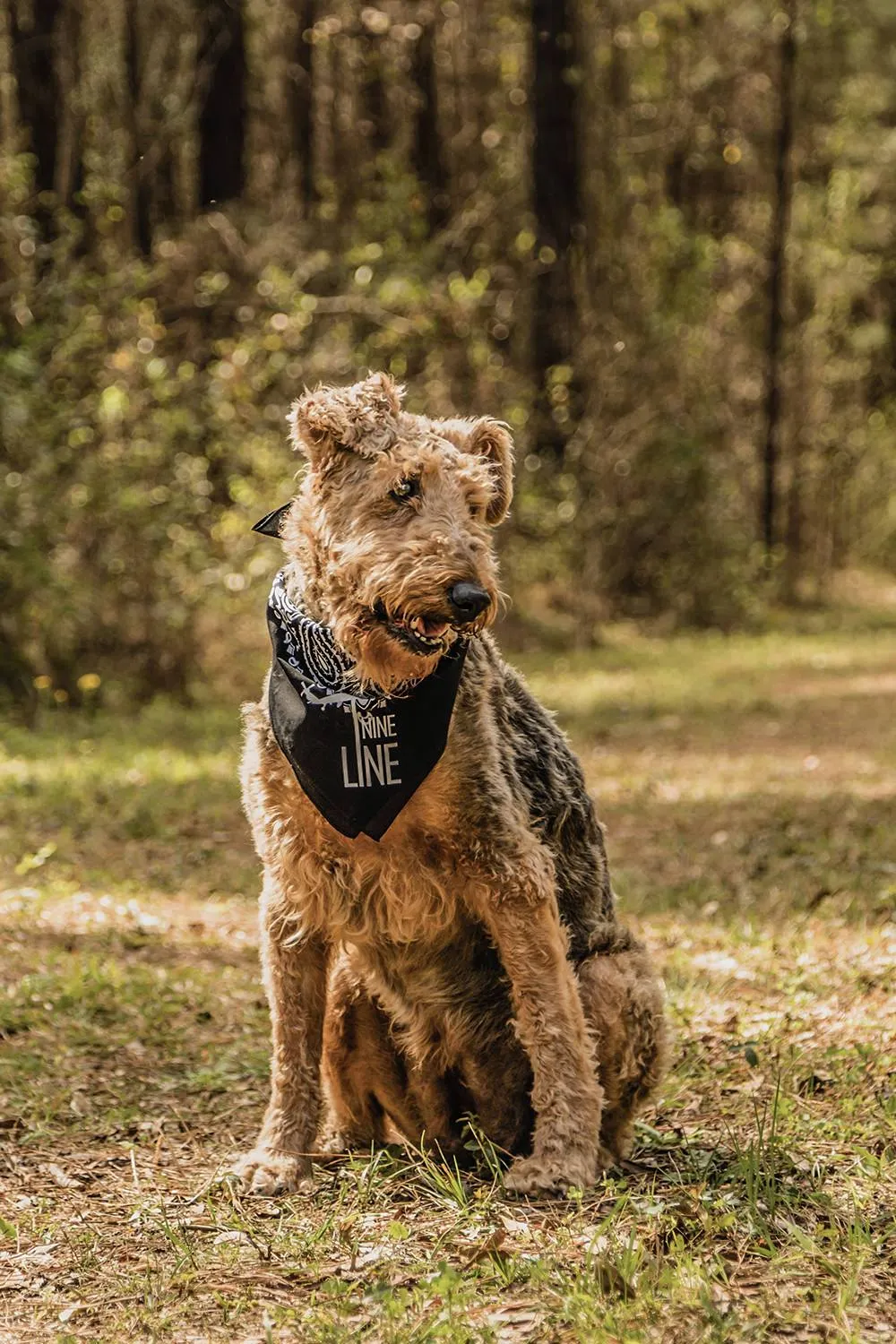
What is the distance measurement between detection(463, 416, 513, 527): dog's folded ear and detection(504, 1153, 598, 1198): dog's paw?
68.0 inches

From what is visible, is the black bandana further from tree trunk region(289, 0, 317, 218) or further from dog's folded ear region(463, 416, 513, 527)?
tree trunk region(289, 0, 317, 218)

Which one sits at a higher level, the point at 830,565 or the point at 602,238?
the point at 602,238

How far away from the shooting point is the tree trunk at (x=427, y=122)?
21.0 meters

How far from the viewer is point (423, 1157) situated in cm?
419

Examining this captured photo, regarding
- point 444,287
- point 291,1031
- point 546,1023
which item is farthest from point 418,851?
point 444,287

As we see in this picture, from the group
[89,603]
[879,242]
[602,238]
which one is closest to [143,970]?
[89,603]

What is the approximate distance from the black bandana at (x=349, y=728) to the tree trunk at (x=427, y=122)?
17.9 m

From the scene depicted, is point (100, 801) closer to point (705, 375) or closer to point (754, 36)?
point (705, 375)

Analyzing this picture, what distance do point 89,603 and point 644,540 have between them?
10.8 metres

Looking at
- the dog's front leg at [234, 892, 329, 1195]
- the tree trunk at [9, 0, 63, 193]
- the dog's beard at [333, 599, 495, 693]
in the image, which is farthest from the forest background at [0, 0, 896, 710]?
the dog's beard at [333, 599, 495, 693]

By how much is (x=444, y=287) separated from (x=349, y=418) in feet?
41.0

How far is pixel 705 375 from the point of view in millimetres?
23000

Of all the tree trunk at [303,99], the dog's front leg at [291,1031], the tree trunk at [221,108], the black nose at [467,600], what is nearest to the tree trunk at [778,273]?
the tree trunk at [303,99]

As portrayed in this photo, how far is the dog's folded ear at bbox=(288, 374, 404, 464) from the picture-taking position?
395 cm
